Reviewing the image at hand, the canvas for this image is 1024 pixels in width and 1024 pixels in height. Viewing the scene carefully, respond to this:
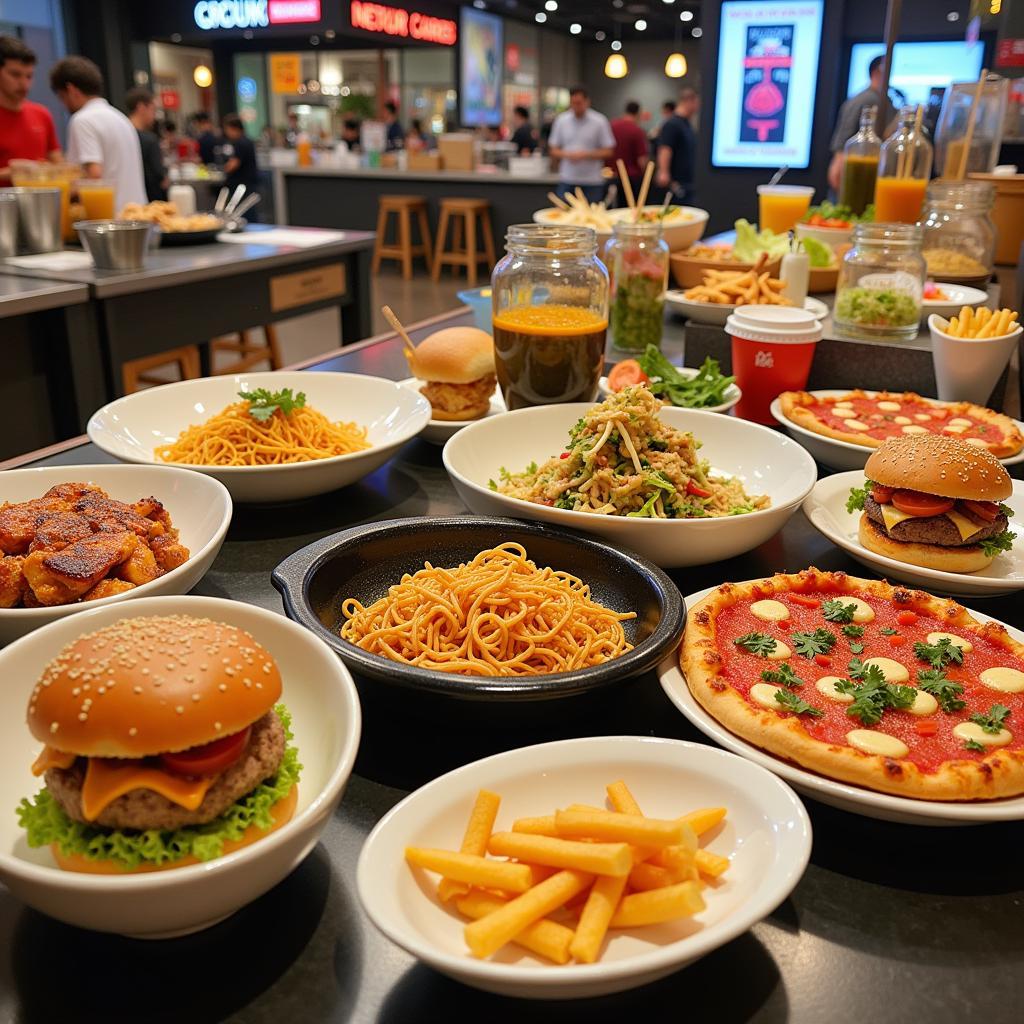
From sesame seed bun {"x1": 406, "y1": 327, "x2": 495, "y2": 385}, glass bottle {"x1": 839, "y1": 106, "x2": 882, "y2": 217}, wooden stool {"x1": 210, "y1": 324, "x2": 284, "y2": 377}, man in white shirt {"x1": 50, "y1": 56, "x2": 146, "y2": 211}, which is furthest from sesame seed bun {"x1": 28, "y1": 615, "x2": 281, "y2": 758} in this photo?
man in white shirt {"x1": 50, "y1": 56, "x2": 146, "y2": 211}

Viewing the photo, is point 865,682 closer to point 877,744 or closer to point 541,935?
point 877,744

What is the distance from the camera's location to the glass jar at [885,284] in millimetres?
2555

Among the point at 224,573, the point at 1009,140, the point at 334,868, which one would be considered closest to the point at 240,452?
the point at 224,573

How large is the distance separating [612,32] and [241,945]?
1113 inches

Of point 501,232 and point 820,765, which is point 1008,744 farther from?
point 501,232

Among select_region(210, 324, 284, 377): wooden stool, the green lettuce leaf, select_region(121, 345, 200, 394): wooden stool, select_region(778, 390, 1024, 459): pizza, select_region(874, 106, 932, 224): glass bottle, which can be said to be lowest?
select_region(210, 324, 284, 377): wooden stool

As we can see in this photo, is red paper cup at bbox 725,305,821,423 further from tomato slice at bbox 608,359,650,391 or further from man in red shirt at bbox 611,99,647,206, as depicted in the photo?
man in red shirt at bbox 611,99,647,206

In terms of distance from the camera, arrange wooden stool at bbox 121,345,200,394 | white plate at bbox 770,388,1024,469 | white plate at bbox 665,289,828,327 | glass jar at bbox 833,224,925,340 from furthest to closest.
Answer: wooden stool at bbox 121,345,200,394 → white plate at bbox 665,289,828,327 → glass jar at bbox 833,224,925,340 → white plate at bbox 770,388,1024,469

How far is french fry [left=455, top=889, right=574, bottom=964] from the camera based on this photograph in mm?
804

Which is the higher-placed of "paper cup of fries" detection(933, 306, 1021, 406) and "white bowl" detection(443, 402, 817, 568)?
"paper cup of fries" detection(933, 306, 1021, 406)

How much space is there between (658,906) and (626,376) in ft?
5.35

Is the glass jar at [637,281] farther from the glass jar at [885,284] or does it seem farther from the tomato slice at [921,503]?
the tomato slice at [921,503]

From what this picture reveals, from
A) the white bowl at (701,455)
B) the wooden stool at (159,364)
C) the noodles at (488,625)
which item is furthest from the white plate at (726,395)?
the wooden stool at (159,364)

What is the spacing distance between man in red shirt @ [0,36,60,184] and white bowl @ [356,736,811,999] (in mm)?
5641
